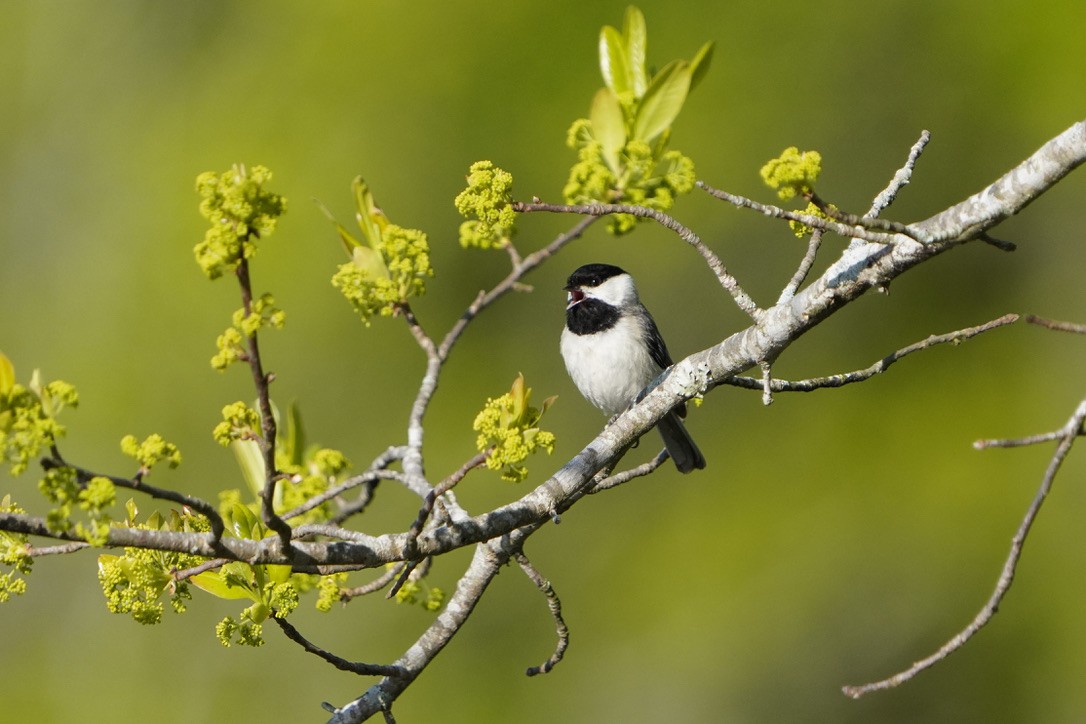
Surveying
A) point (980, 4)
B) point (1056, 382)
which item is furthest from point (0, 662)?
point (980, 4)

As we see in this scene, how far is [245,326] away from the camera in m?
1.79

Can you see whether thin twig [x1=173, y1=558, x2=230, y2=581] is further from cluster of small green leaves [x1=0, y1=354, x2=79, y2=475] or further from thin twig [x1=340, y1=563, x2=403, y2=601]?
thin twig [x1=340, y1=563, x2=403, y2=601]

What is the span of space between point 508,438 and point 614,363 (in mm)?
3035

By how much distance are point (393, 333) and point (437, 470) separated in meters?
1.54

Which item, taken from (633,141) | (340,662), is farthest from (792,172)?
(340,662)

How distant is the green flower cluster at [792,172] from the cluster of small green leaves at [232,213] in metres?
0.79

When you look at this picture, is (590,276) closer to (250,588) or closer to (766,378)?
(766,378)

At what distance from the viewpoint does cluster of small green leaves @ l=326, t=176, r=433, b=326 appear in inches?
105

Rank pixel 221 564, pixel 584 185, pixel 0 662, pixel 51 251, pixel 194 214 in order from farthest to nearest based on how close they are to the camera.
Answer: pixel 51 251, pixel 0 662, pixel 194 214, pixel 584 185, pixel 221 564

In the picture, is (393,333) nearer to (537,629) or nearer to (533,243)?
(533,243)

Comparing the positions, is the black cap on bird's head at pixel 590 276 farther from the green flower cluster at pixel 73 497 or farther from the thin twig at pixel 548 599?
the green flower cluster at pixel 73 497

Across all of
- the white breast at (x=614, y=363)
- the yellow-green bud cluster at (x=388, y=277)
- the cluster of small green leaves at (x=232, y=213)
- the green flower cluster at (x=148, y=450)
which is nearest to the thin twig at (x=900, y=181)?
the yellow-green bud cluster at (x=388, y=277)

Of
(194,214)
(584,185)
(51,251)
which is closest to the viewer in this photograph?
(584,185)

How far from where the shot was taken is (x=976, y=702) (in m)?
8.75
